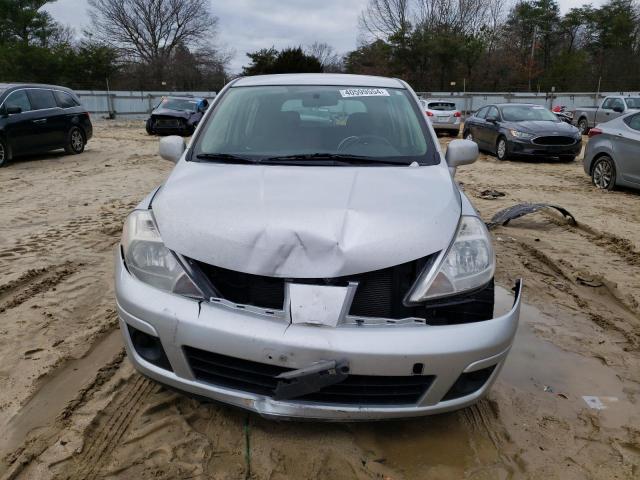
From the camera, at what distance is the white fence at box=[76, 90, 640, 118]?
29578mm

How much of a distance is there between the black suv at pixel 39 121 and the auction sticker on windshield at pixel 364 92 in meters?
9.44

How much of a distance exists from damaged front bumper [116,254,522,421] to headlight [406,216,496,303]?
0.49ft

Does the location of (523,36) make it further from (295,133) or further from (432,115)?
(295,133)

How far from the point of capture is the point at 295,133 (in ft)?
11.0

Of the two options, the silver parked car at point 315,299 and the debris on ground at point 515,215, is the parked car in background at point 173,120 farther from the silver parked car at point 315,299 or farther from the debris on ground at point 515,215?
the silver parked car at point 315,299

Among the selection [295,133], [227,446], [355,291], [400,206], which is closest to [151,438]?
[227,446]

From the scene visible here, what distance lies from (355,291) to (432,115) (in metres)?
19.4

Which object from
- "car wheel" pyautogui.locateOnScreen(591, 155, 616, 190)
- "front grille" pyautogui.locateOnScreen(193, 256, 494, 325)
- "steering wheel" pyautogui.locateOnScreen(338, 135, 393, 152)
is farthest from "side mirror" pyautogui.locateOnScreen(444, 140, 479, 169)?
"car wheel" pyautogui.locateOnScreen(591, 155, 616, 190)

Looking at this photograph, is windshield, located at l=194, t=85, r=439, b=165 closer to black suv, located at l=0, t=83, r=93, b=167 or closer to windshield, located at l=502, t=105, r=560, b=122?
black suv, located at l=0, t=83, r=93, b=167

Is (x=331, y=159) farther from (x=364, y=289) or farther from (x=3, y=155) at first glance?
(x=3, y=155)

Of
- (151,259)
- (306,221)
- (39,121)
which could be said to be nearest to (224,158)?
(151,259)

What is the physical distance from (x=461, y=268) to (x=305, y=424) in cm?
100

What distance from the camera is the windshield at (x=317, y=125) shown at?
10.5 feet

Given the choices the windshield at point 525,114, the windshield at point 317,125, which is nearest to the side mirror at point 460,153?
the windshield at point 317,125
